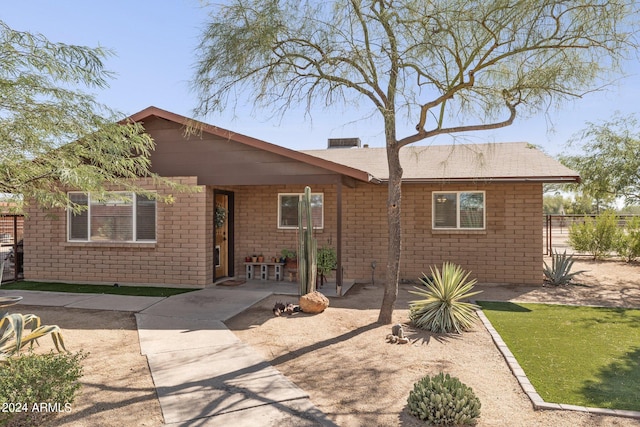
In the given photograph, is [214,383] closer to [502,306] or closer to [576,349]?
[576,349]

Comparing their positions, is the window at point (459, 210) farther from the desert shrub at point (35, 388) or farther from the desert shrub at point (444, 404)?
the desert shrub at point (35, 388)

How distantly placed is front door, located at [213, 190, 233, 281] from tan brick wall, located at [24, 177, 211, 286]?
3.17 feet

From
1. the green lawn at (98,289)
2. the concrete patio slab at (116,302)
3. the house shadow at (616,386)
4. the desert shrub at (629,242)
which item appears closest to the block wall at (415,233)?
the green lawn at (98,289)

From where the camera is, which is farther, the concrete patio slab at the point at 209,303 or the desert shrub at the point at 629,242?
the desert shrub at the point at 629,242

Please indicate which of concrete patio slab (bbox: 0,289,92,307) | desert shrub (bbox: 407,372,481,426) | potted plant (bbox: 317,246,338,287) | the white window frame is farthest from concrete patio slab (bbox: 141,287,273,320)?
the white window frame

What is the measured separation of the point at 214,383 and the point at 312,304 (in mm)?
3288

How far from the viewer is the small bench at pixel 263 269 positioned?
1148 centimetres

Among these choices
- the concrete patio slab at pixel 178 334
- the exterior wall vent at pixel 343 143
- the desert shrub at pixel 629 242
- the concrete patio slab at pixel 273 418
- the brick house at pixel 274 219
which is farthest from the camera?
the exterior wall vent at pixel 343 143

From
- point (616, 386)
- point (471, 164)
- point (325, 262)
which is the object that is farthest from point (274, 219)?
point (616, 386)

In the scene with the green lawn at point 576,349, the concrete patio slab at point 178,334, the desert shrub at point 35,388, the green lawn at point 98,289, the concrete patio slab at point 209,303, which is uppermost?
the desert shrub at point 35,388

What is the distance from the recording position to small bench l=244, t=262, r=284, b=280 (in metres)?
11.5

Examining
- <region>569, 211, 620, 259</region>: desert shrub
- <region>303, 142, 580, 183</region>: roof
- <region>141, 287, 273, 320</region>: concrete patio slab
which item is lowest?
<region>141, 287, 273, 320</region>: concrete patio slab

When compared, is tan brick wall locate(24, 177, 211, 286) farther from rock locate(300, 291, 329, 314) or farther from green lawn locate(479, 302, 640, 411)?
green lawn locate(479, 302, 640, 411)

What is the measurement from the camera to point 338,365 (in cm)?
507
